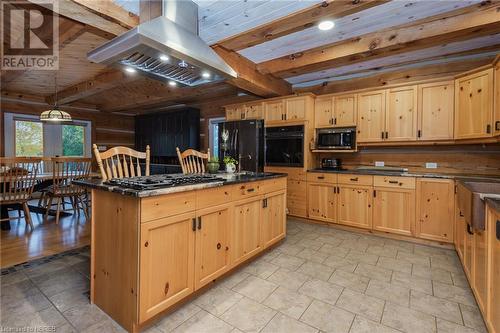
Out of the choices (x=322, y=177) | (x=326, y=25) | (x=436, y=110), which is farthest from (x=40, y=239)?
(x=436, y=110)

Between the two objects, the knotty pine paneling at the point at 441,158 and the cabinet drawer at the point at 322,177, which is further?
the cabinet drawer at the point at 322,177

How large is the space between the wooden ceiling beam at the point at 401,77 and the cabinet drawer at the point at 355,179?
1.55 m

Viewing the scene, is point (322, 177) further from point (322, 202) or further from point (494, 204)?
point (494, 204)

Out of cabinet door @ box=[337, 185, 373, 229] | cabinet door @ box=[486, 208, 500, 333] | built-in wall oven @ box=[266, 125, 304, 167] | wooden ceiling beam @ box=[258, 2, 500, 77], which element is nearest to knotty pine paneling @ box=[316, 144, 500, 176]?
cabinet door @ box=[337, 185, 373, 229]

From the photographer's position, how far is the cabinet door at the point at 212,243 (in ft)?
6.17

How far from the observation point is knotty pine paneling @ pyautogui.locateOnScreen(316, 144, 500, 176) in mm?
3246

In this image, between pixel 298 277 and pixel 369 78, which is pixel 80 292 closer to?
pixel 298 277

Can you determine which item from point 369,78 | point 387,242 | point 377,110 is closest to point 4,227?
point 387,242

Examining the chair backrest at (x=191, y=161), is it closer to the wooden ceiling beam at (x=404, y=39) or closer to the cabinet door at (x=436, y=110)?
the wooden ceiling beam at (x=404, y=39)

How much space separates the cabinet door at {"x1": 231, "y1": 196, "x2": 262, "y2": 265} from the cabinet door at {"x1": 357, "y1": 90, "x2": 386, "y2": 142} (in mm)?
2278

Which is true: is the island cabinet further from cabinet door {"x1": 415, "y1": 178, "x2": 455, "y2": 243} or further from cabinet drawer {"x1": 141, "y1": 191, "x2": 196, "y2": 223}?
cabinet drawer {"x1": 141, "y1": 191, "x2": 196, "y2": 223}

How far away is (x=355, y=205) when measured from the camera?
367 cm

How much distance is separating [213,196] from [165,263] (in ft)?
1.98

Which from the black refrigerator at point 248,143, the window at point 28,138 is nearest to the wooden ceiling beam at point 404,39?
the black refrigerator at point 248,143
